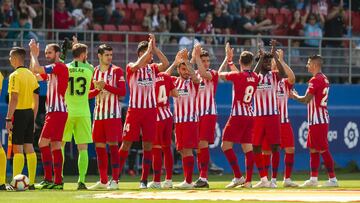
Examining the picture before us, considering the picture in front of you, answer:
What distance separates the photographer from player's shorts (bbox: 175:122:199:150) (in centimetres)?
2264

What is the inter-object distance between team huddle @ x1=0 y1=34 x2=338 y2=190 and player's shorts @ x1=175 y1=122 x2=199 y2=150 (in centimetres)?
2

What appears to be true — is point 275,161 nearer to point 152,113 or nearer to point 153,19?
point 152,113

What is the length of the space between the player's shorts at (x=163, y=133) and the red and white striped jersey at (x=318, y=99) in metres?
2.95

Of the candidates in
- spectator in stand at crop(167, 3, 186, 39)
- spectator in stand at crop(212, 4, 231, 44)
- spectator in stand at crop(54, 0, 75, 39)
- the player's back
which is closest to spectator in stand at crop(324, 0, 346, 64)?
spectator in stand at crop(212, 4, 231, 44)

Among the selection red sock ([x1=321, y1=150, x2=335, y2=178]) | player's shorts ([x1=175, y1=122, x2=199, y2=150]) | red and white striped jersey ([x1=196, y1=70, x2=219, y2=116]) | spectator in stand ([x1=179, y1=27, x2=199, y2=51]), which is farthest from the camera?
spectator in stand ([x1=179, y1=27, x2=199, y2=51])

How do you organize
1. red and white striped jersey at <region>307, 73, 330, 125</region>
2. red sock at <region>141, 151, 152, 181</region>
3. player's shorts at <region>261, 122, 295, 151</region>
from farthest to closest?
1. player's shorts at <region>261, 122, 295, 151</region>
2. red and white striped jersey at <region>307, 73, 330, 125</region>
3. red sock at <region>141, 151, 152, 181</region>

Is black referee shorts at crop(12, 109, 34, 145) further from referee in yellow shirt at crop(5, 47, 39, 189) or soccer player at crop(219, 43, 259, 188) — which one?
soccer player at crop(219, 43, 259, 188)

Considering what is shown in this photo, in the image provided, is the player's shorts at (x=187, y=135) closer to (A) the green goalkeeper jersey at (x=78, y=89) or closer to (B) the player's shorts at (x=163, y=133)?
(B) the player's shorts at (x=163, y=133)

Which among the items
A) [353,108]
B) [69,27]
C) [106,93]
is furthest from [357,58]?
[106,93]

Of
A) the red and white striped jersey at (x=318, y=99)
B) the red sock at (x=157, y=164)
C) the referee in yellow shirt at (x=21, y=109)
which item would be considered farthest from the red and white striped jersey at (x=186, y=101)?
the referee in yellow shirt at (x=21, y=109)

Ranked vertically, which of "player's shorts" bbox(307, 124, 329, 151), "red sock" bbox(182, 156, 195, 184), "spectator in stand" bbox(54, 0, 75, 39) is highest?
"spectator in stand" bbox(54, 0, 75, 39)

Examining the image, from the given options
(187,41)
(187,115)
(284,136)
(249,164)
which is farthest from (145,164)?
(187,41)

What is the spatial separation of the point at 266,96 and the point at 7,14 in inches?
367

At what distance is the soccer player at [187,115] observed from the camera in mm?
22531
